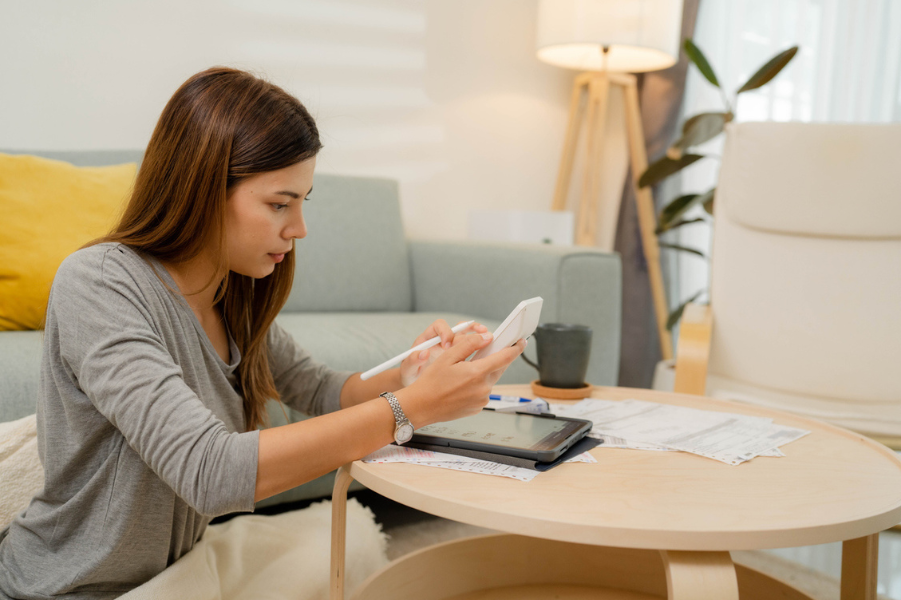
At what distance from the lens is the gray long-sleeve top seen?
2.10 feet

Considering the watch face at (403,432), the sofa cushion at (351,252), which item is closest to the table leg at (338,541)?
the watch face at (403,432)

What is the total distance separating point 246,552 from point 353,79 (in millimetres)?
1806

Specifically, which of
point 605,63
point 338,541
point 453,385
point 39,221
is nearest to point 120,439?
point 338,541

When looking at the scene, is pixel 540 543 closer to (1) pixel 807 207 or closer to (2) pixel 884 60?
(1) pixel 807 207

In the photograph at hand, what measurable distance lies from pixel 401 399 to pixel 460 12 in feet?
7.45

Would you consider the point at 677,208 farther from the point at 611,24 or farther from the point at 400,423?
the point at 400,423

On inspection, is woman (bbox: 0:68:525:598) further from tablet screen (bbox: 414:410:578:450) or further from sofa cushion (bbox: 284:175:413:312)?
sofa cushion (bbox: 284:175:413:312)

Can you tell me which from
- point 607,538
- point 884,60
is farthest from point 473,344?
point 884,60

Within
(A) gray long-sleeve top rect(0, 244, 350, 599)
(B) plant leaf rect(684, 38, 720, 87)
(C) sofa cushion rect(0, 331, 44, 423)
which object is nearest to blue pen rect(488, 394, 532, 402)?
(A) gray long-sleeve top rect(0, 244, 350, 599)

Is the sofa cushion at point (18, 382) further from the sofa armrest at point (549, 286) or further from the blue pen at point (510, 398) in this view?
the sofa armrest at point (549, 286)

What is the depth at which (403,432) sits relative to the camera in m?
0.71

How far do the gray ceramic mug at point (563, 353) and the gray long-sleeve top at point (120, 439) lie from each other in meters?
0.47

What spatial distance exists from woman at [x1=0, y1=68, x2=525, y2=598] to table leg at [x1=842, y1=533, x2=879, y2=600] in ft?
1.62

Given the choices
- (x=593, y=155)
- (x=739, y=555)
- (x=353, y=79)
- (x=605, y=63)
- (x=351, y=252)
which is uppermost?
(x=605, y=63)
